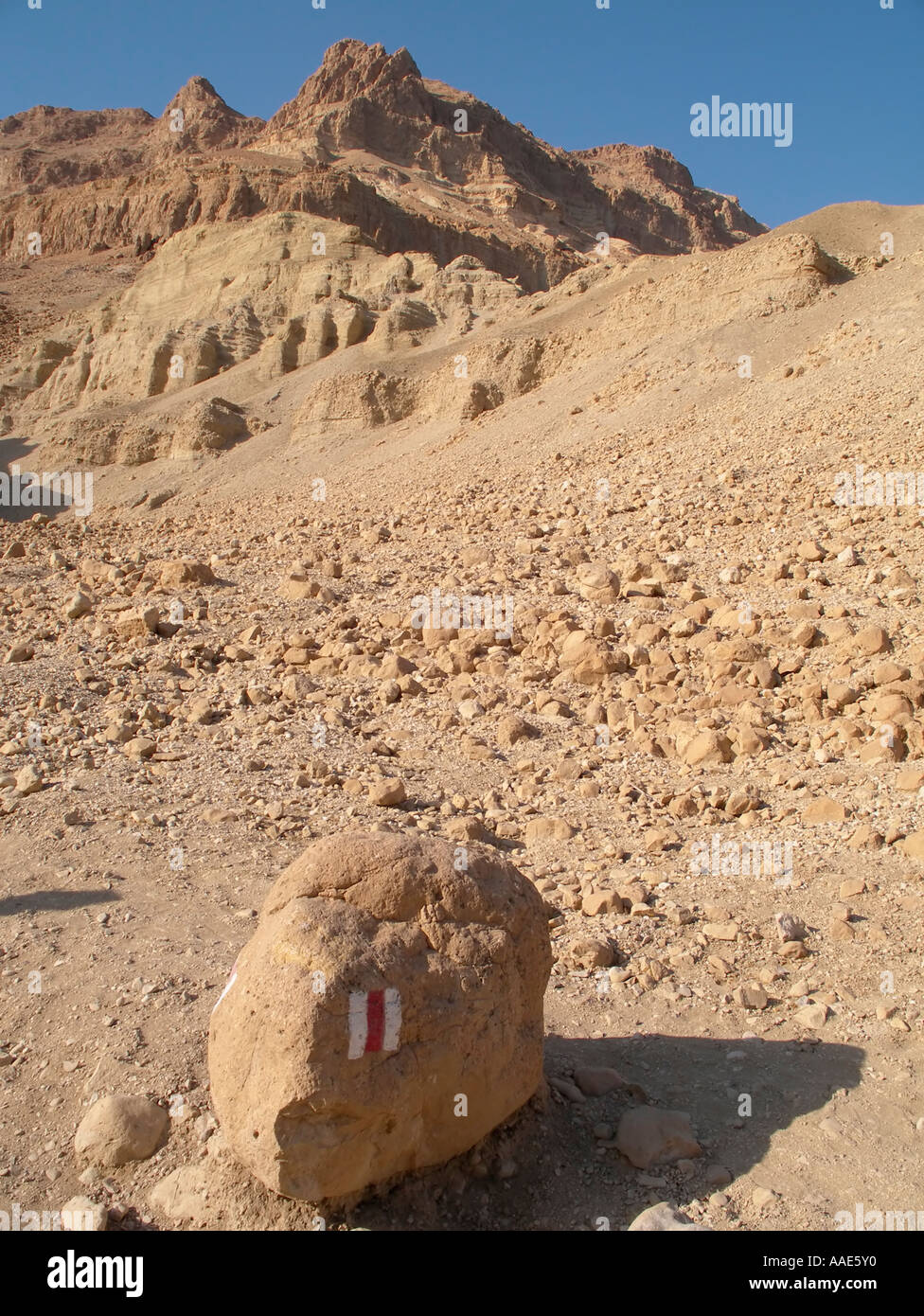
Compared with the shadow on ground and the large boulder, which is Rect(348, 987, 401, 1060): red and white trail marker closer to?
the large boulder

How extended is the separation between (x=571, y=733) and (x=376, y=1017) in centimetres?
379

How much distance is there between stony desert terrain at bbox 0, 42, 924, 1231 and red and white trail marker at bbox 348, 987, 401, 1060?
52 centimetres

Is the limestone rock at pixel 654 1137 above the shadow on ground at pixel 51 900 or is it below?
below

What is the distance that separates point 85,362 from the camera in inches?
1085

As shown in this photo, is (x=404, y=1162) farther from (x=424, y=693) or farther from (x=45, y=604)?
(x=45, y=604)

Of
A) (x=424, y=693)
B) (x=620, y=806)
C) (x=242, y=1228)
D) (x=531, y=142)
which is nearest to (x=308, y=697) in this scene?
(x=424, y=693)

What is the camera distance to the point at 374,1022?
250 centimetres

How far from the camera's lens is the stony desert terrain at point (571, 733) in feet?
9.69

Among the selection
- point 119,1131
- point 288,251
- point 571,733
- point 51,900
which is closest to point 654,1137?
point 119,1131

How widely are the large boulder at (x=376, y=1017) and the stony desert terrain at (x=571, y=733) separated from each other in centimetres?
24

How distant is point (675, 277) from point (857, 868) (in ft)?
47.1

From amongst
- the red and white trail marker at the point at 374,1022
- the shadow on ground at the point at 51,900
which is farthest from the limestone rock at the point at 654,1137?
the shadow on ground at the point at 51,900

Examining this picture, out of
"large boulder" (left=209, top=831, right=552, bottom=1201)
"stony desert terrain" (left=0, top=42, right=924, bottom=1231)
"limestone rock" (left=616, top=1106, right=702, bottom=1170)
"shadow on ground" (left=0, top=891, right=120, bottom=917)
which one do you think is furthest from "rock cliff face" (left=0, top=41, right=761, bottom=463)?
"limestone rock" (left=616, top=1106, right=702, bottom=1170)

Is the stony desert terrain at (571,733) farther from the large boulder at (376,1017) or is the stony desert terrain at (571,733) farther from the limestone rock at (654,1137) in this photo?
the large boulder at (376,1017)
